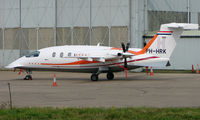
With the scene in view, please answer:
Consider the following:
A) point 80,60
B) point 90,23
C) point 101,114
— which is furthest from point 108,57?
point 101,114

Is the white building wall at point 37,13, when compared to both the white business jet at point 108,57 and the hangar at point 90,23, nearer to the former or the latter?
the hangar at point 90,23

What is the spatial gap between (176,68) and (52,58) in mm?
20563

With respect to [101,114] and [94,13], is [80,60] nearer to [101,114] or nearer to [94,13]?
[94,13]

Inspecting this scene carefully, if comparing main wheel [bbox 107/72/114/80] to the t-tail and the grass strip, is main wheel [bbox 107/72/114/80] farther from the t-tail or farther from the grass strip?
the grass strip

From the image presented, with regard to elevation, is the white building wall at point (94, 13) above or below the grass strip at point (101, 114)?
above

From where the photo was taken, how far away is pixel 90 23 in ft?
167

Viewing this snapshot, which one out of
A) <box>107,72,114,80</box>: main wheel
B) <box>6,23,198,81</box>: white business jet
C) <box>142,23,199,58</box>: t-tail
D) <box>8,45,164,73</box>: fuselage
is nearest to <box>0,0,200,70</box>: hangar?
<box>107,72,114,80</box>: main wheel

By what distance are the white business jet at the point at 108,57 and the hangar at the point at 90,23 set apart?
1512cm

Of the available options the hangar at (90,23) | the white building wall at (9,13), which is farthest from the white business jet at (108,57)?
the white building wall at (9,13)

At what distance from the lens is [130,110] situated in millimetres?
14672

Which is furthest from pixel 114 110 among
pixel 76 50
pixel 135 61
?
pixel 76 50

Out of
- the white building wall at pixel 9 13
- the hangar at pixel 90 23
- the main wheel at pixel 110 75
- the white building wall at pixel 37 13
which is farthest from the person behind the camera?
the white building wall at pixel 9 13

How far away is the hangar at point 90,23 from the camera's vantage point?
48594 millimetres

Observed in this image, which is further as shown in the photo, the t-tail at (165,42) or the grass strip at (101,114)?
the t-tail at (165,42)
